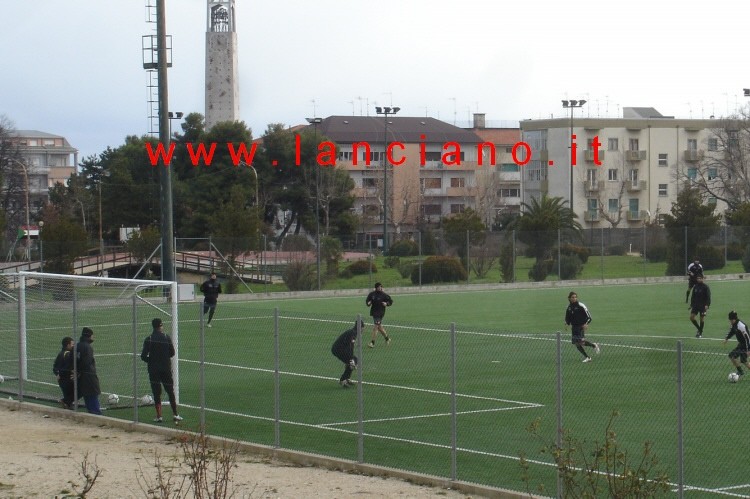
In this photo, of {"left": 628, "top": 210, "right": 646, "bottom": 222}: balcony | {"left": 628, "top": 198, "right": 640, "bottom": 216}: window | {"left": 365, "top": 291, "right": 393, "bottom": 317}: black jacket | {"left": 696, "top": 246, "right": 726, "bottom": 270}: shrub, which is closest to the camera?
{"left": 365, "top": 291, "right": 393, "bottom": 317}: black jacket

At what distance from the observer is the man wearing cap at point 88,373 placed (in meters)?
20.8

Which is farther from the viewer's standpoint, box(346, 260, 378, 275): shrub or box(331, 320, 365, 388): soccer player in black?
box(346, 260, 378, 275): shrub

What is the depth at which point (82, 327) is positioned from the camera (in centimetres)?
2595

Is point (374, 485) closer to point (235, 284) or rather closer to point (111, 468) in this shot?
point (111, 468)

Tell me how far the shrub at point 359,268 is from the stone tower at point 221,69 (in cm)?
3427

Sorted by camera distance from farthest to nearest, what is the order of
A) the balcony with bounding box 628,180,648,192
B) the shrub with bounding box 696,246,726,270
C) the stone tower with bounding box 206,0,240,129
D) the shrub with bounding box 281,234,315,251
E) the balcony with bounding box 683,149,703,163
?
the balcony with bounding box 628,180,648,192 → the balcony with bounding box 683,149,703,163 → the stone tower with bounding box 206,0,240,129 → the shrub with bounding box 696,246,726,270 → the shrub with bounding box 281,234,315,251

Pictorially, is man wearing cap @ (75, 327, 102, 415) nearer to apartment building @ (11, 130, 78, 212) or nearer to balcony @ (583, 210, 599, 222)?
balcony @ (583, 210, 599, 222)

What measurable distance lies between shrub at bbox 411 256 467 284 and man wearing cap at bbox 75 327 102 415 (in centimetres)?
3657

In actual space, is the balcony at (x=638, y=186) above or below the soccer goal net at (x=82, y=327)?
above

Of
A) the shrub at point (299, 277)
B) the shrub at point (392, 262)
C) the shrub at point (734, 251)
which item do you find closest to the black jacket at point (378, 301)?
the shrub at point (299, 277)

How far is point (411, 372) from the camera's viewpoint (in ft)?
79.4

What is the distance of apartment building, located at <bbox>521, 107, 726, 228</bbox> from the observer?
321 ft

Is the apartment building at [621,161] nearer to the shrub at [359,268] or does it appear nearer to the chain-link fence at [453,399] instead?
the shrub at [359,268]

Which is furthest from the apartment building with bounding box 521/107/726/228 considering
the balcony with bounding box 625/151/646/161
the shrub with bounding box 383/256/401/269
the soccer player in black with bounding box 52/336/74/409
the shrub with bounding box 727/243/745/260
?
the soccer player in black with bounding box 52/336/74/409
